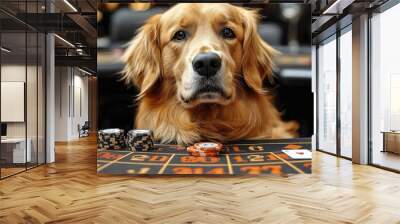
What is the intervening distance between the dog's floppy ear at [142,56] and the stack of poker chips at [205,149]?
1062 millimetres

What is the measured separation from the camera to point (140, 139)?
17.1 feet

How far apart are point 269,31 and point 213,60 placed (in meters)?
1.00

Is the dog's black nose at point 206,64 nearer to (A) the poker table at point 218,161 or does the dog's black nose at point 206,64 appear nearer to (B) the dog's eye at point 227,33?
(B) the dog's eye at point 227,33

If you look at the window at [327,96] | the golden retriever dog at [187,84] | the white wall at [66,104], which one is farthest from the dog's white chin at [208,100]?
the white wall at [66,104]

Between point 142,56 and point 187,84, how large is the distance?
811mm

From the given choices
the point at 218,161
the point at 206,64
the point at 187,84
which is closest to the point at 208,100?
the point at 187,84

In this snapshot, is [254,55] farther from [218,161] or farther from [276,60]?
[218,161]

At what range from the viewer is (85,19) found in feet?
23.4

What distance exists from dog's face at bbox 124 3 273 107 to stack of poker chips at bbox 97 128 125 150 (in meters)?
0.68

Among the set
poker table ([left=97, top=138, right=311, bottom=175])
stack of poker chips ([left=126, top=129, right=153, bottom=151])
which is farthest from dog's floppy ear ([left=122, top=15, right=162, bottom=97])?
poker table ([left=97, top=138, right=311, bottom=175])

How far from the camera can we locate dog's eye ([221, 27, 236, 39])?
512 cm

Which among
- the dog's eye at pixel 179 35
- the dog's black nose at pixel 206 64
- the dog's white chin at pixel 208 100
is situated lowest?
the dog's white chin at pixel 208 100

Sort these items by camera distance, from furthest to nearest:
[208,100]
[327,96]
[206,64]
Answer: [327,96] < [208,100] < [206,64]

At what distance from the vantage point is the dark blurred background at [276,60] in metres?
5.25
